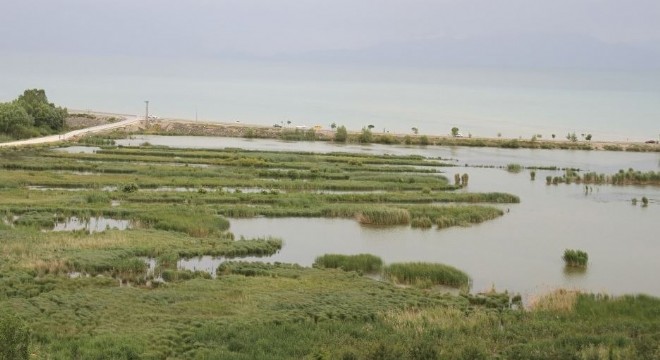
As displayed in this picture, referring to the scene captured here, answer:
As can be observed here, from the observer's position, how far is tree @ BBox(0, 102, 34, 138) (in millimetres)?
53969

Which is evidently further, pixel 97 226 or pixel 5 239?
pixel 97 226

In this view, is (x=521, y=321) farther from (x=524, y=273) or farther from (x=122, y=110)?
(x=122, y=110)

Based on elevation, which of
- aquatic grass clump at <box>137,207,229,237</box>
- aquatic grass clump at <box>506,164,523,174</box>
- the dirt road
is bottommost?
aquatic grass clump at <box>137,207,229,237</box>

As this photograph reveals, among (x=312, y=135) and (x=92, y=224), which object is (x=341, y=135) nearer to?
(x=312, y=135)

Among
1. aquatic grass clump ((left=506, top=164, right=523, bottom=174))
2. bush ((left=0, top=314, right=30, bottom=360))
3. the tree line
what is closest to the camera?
bush ((left=0, top=314, right=30, bottom=360))

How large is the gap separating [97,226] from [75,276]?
24.8 feet

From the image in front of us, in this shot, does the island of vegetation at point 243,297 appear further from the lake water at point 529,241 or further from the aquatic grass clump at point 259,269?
the lake water at point 529,241

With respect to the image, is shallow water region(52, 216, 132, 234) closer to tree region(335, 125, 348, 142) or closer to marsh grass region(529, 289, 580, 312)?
marsh grass region(529, 289, 580, 312)

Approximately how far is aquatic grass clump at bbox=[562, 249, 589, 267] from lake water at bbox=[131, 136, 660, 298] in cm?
29

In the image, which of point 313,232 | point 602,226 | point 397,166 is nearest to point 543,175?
point 397,166

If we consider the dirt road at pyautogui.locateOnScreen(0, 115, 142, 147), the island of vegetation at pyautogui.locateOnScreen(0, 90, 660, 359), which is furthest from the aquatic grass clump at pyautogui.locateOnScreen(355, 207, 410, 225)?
the dirt road at pyautogui.locateOnScreen(0, 115, 142, 147)

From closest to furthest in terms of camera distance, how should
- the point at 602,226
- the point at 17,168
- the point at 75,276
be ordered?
the point at 75,276 → the point at 602,226 → the point at 17,168

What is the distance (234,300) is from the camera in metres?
18.1

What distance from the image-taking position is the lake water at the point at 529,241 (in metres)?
23.5
